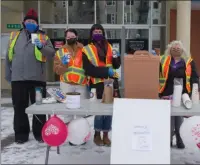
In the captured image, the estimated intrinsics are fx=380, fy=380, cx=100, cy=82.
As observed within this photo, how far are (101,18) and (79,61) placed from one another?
28.1ft

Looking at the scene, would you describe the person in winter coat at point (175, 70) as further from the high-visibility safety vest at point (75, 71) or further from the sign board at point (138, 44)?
the sign board at point (138, 44)

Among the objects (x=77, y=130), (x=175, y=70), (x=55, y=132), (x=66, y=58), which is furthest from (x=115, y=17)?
(x=55, y=132)

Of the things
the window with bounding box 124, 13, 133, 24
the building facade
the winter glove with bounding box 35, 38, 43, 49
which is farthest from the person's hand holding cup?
the window with bounding box 124, 13, 133, 24

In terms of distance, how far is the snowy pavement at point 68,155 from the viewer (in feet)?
14.7

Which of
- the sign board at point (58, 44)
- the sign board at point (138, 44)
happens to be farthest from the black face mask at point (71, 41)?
the sign board at point (138, 44)

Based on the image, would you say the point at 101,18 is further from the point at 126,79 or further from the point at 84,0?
the point at 126,79

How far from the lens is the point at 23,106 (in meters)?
5.25

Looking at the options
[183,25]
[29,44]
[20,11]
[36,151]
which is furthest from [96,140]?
[20,11]

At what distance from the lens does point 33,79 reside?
510 cm

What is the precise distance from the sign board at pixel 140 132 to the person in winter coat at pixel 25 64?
5.89 feet

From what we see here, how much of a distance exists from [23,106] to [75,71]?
3.07ft

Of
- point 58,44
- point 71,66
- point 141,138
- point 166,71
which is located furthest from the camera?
point 58,44

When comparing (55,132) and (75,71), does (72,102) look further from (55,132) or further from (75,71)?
(75,71)

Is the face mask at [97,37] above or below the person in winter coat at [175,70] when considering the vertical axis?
above
